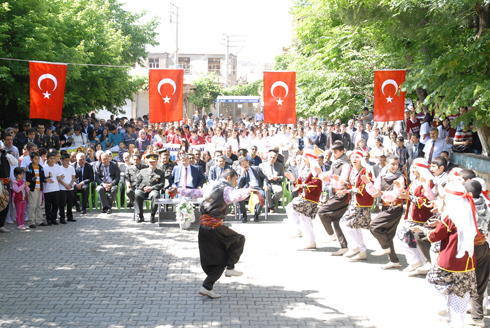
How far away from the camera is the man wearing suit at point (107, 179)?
1253 cm

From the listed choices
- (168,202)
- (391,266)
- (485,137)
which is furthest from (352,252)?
(485,137)

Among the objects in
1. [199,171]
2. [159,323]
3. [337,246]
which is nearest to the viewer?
[159,323]

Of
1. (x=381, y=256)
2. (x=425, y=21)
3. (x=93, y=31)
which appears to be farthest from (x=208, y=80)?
(x=381, y=256)

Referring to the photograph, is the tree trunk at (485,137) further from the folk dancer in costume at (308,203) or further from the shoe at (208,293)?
the shoe at (208,293)

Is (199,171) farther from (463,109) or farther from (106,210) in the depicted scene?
(463,109)

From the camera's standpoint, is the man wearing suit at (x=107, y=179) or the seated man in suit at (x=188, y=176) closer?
the seated man in suit at (x=188, y=176)

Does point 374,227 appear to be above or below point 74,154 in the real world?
below

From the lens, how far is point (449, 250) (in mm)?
5516

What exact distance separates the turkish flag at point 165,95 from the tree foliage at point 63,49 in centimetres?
550

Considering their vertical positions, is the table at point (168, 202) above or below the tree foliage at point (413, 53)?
below

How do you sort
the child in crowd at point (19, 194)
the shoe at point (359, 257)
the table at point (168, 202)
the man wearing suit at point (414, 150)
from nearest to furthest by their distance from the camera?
the shoe at point (359, 257), the child in crowd at point (19, 194), the table at point (168, 202), the man wearing suit at point (414, 150)

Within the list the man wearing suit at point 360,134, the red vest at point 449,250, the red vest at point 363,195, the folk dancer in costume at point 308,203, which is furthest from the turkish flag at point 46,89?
the man wearing suit at point 360,134

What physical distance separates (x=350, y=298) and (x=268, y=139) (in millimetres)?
11326

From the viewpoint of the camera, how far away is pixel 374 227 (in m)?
7.90
